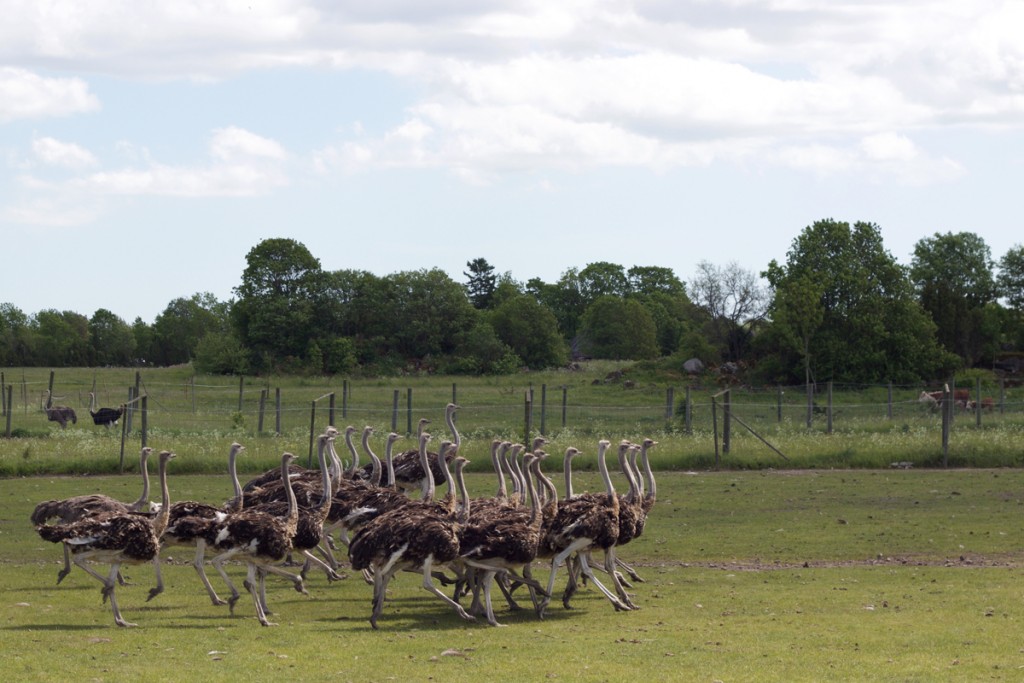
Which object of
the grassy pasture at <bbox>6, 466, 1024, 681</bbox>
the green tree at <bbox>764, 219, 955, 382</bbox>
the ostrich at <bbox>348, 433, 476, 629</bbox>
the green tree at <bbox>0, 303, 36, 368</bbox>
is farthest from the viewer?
the green tree at <bbox>0, 303, 36, 368</bbox>

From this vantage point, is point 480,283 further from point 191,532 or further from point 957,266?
point 191,532

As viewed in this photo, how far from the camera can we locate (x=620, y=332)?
9644 centimetres

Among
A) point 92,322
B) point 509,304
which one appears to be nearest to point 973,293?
point 509,304

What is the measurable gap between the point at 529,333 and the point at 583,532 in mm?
67359

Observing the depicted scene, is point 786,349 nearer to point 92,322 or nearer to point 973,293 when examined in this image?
point 973,293

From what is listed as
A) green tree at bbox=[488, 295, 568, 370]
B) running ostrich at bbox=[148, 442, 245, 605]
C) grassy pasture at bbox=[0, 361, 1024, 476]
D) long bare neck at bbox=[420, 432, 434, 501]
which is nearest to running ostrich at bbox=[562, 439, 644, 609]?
long bare neck at bbox=[420, 432, 434, 501]

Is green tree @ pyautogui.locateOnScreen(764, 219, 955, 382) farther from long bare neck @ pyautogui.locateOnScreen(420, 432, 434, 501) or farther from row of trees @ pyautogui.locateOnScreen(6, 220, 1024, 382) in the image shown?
long bare neck @ pyautogui.locateOnScreen(420, 432, 434, 501)

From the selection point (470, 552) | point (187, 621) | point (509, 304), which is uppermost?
point (509, 304)

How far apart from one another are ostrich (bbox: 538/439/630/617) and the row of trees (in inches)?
1821

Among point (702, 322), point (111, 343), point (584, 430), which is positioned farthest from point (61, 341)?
point (584, 430)

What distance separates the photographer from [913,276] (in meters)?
99.1

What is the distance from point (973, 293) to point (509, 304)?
35769mm

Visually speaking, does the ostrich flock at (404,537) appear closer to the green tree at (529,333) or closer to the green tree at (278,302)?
the green tree at (278,302)

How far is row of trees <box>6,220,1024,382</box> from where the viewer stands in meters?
62.6
